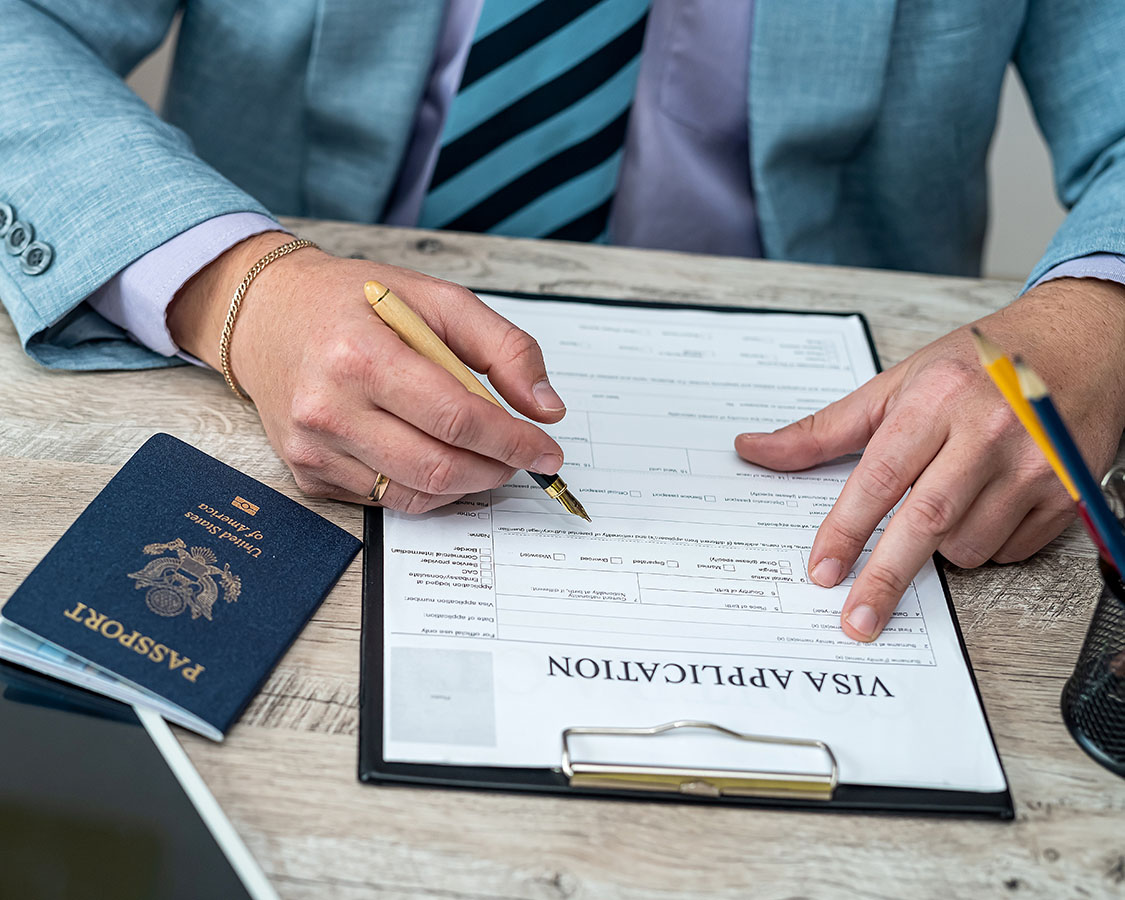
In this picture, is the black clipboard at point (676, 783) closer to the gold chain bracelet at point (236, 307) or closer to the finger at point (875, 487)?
the finger at point (875, 487)

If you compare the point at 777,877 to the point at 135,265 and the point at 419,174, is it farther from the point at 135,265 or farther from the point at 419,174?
the point at 419,174

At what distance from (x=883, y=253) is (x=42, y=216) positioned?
3.10 ft

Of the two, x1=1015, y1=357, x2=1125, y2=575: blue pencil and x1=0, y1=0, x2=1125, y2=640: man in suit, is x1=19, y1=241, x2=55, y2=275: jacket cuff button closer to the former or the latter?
x1=0, y1=0, x2=1125, y2=640: man in suit

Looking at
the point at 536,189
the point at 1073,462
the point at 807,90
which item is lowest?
the point at 536,189

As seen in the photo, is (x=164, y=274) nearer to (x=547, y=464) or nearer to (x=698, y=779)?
(x=547, y=464)

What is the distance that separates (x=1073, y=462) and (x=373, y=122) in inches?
31.3

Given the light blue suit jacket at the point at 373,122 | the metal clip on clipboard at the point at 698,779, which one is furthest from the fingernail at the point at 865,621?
the light blue suit jacket at the point at 373,122

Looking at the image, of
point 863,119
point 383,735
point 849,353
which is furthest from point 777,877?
point 863,119

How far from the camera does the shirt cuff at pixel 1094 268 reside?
2.63 ft

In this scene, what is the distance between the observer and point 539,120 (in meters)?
1.08

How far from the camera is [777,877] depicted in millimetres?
475

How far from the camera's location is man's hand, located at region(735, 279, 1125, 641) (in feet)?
2.02

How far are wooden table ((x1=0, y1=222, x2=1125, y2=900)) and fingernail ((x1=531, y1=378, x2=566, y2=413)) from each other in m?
0.14

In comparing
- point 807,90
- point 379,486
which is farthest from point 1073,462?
point 807,90
